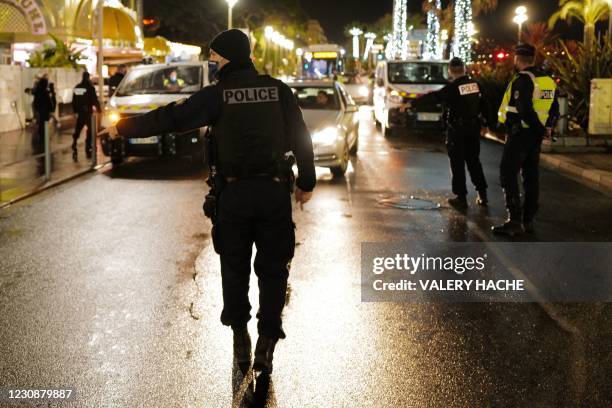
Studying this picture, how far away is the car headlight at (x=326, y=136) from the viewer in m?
13.0

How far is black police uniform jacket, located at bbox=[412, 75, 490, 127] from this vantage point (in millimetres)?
9969

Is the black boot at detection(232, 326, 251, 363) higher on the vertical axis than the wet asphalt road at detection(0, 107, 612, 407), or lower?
higher

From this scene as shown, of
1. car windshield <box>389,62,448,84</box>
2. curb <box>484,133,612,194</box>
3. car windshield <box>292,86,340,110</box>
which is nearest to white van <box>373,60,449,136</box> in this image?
car windshield <box>389,62,448,84</box>

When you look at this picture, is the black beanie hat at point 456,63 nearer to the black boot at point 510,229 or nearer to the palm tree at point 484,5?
the black boot at point 510,229

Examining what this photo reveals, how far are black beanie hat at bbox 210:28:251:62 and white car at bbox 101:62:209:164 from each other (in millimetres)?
9426

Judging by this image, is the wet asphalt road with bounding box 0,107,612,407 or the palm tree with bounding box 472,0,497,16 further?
the palm tree with bounding box 472,0,497,16

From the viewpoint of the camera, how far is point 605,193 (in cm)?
1182

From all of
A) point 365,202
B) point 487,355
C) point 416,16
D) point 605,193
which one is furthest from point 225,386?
point 416,16

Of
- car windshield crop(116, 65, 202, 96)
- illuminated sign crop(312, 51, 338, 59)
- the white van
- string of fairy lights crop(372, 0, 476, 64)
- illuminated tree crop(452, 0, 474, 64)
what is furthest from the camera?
illuminated sign crop(312, 51, 338, 59)

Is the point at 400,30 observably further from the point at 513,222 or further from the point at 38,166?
the point at 513,222

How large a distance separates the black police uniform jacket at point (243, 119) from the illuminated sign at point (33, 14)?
26.2 meters

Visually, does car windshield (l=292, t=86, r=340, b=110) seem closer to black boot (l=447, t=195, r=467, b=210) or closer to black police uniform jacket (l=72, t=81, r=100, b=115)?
black police uniform jacket (l=72, t=81, r=100, b=115)

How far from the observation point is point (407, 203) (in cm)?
1069

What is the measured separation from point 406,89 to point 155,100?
8209 millimetres
